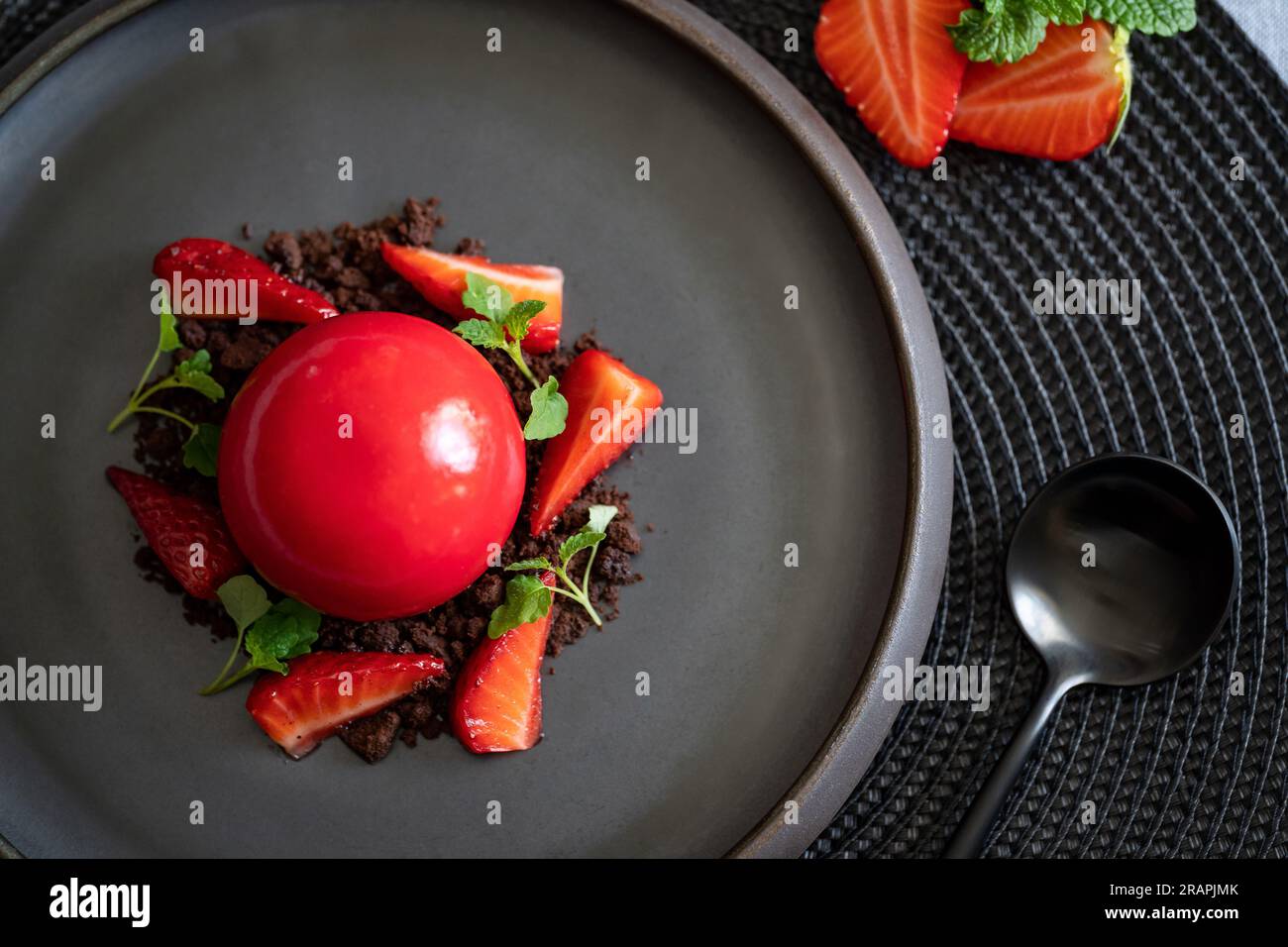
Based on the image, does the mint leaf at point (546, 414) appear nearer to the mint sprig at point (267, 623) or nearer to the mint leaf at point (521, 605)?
the mint leaf at point (521, 605)

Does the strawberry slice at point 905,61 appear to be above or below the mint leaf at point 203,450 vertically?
above

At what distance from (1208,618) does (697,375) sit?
689mm

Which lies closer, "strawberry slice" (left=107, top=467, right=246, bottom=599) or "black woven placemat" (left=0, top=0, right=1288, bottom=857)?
"strawberry slice" (left=107, top=467, right=246, bottom=599)

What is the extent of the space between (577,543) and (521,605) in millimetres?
95

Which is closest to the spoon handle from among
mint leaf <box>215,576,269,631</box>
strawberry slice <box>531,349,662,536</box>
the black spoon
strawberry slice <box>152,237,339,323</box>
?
the black spoon

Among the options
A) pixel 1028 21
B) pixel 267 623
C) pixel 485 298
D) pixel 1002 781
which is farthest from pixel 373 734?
pixel 1028 21

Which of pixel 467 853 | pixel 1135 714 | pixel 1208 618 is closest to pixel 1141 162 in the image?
pixel 1208 618

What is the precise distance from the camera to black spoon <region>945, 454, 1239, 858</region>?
1367 millimetres

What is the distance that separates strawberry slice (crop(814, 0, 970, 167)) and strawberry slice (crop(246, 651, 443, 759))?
2.87ft

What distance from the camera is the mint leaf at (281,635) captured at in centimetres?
126

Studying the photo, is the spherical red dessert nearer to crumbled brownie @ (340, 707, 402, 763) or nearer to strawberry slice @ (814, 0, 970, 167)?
crumbled brownie @ (340, 707, 402, 763)

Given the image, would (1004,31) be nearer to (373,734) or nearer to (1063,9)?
(1063,9)

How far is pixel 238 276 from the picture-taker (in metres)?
1.32

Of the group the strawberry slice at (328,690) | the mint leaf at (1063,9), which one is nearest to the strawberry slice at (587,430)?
the strawberry slice at (328,690)
